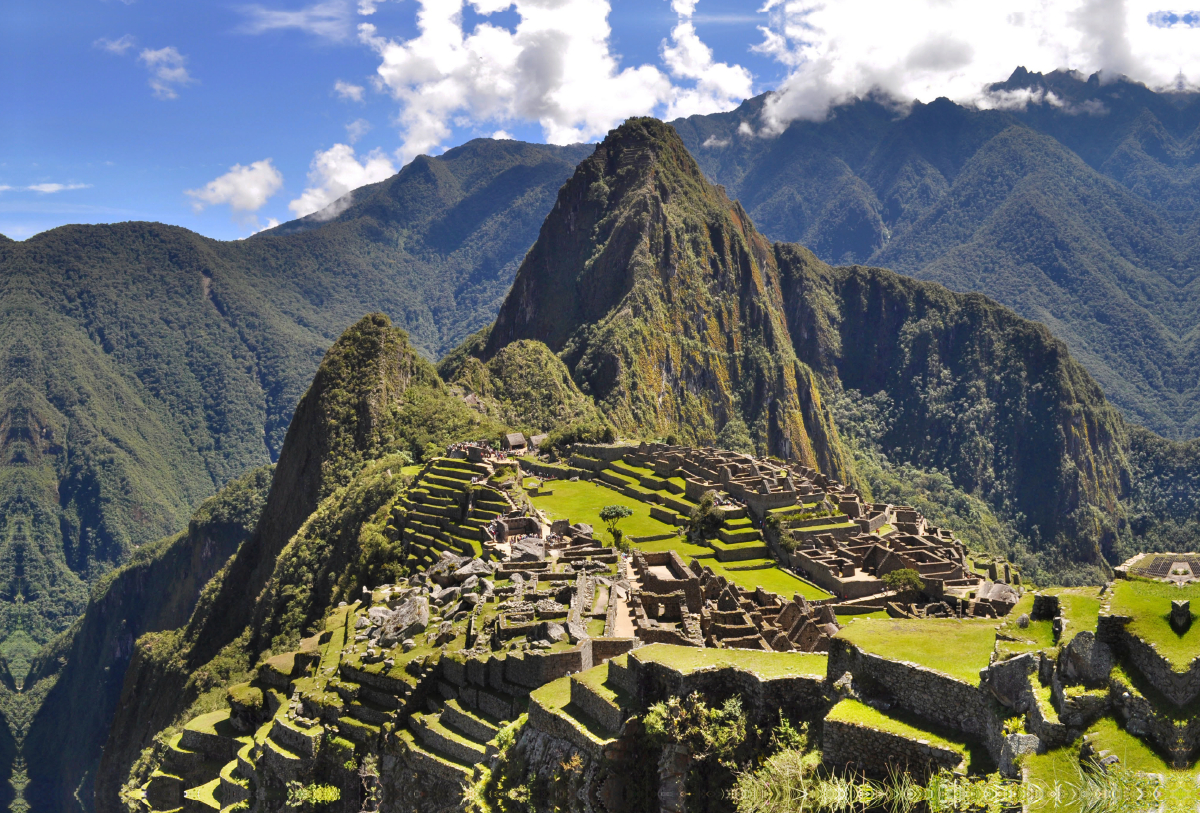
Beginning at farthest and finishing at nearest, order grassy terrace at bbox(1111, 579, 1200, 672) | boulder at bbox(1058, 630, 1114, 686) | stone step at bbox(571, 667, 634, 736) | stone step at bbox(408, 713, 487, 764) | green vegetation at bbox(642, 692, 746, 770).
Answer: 1. stone step at bbox(408, 713, 487, 764)
2. stone step at bbox(571, 667, 634, 736)
3. green vegetation at bbox(642, 692, 746, 770)
4. boulder at bbox(1058, 630, 1114, 686)
5. grassy terrace at bbox(1111, 579, 1200, 672)

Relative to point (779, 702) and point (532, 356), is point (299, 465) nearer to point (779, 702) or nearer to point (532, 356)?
point (532, 356)

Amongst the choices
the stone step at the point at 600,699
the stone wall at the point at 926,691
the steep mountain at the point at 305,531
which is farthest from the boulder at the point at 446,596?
the steep mountain at the point at 305,531

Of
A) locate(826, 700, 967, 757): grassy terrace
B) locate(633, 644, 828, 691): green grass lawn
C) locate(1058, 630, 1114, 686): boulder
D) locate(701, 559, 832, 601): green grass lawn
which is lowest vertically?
locate(701, 559, 832, 601): green grass lawn

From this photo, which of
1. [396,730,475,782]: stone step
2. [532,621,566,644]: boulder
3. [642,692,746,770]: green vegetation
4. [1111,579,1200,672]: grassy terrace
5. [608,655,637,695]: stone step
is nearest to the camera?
[1111,579,1200,672]: grassy terrace

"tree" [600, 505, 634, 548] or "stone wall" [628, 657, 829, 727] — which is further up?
"stone wall" [628, 657, 829, 727]

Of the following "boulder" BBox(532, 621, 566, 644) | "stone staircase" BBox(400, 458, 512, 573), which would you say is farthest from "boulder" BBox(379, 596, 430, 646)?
"stone staircase" BBox(400, 458, 512, 573)

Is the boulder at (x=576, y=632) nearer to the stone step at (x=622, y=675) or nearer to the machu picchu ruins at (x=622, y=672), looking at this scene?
the machu picchu ruins at (x=622, y=672)

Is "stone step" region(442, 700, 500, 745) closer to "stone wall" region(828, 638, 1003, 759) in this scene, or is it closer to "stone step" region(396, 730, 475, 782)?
"stone step" region(396, 730, 475, 782)
